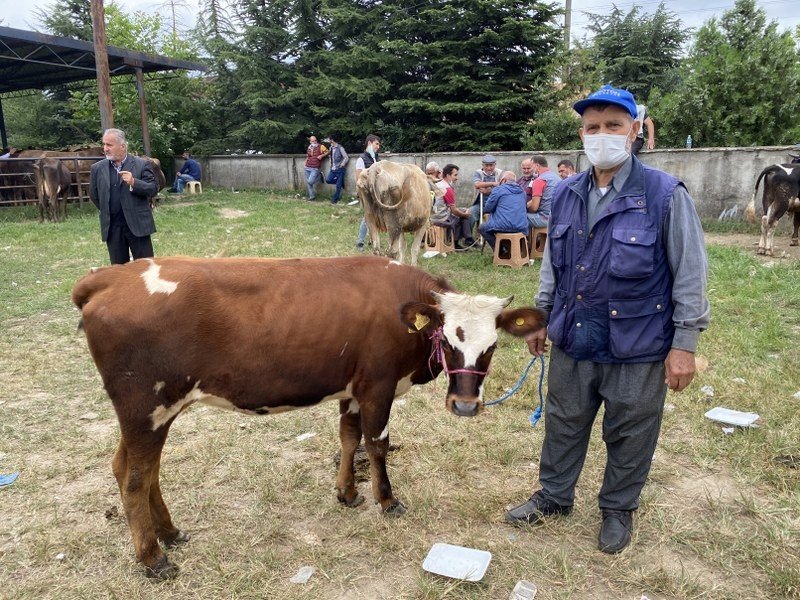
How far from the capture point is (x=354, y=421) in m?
3.62

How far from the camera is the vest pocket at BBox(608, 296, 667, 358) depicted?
2.80 meters

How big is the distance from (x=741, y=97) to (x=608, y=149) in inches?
558

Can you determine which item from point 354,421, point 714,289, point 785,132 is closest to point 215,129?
point 785,132

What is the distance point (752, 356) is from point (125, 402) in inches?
208

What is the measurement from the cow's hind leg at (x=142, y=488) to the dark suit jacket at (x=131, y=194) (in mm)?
3588

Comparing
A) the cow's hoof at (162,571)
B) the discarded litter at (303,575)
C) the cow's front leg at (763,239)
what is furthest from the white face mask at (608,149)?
the cow's front leg at (763,239)

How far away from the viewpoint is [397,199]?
29.3ft

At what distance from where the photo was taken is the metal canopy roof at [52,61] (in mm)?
16062

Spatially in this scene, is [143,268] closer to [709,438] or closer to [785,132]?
[709,438]

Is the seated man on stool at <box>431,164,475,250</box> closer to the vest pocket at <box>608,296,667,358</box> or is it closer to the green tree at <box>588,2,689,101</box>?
the vest pocket at <box>608,296,667,358</box>

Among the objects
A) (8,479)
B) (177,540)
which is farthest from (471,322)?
(8,479)

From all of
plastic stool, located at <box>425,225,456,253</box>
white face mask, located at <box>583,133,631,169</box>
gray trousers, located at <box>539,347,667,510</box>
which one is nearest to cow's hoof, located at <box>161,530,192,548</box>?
gray trousers, located at <box>539,347,667,510</box>

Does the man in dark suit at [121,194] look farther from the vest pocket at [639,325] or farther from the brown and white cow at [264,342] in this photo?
the vest pocket at [639,325]

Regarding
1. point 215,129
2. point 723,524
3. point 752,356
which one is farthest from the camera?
point 215,129
